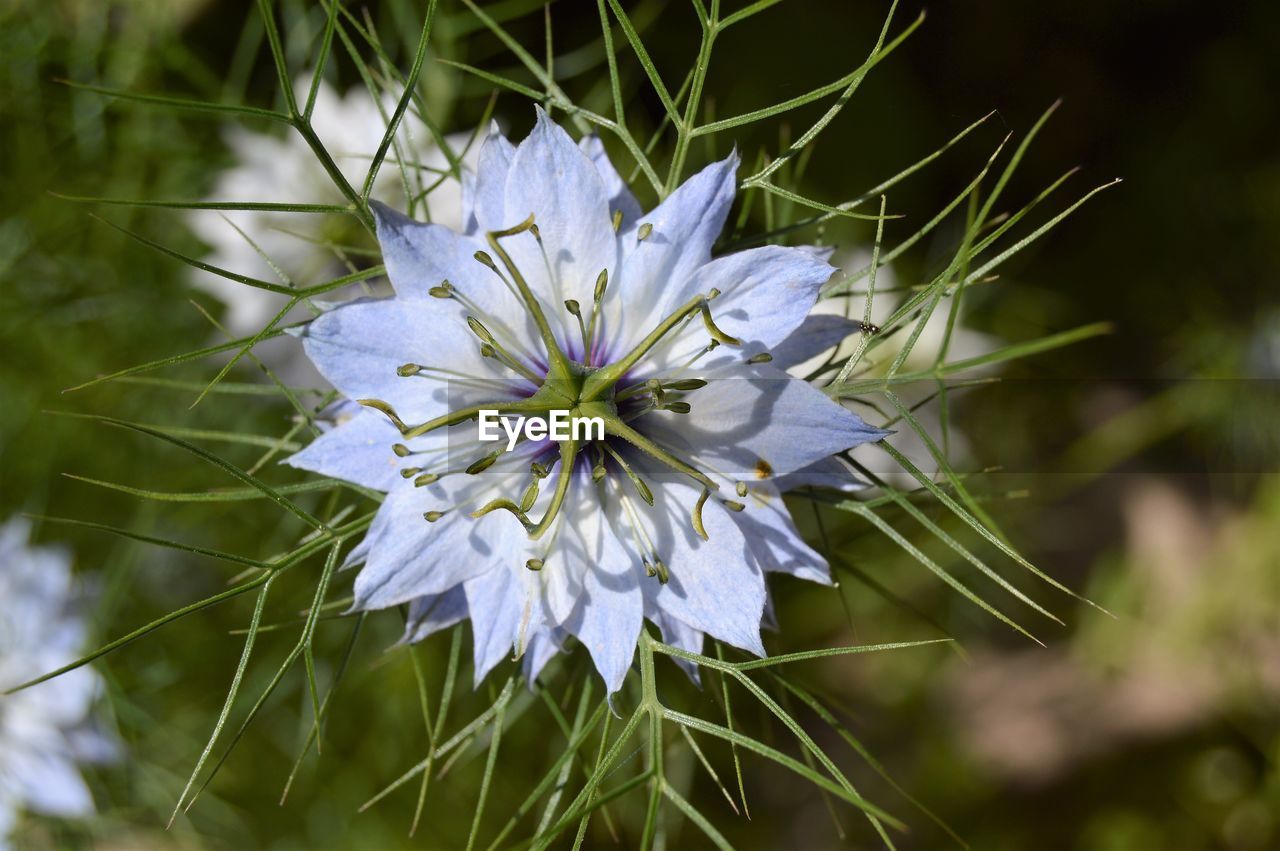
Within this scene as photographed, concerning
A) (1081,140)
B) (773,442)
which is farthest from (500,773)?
(1081,140)

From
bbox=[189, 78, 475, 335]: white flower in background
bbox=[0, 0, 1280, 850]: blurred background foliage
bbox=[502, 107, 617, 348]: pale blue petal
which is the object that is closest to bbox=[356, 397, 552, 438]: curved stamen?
bbox=[502, 107, 617, 348]: pale blue petal

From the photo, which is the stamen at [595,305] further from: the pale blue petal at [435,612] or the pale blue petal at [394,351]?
the pale blue petal at [435,612]

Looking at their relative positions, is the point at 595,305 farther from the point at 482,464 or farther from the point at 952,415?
the point at 952,415

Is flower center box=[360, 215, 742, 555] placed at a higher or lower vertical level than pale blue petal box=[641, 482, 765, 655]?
higher

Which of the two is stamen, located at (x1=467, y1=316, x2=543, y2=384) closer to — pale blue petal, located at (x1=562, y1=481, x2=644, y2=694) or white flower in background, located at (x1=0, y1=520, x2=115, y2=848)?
pale blue petal, located at (x1=562, y1=481, x2=644, y2=694)

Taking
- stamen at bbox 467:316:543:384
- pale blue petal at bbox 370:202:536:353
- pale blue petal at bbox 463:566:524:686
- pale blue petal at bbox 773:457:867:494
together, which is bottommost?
pale blue petal at bbox 463:566:524:686
